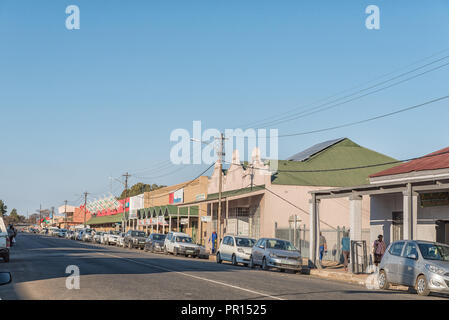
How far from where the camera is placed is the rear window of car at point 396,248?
19125mm

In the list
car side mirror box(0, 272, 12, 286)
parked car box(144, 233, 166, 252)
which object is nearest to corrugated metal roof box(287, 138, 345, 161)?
parked car box(144, 233, 166, 252)

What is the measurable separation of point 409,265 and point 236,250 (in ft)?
47.3

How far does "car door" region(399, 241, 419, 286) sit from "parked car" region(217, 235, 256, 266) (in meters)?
13.2

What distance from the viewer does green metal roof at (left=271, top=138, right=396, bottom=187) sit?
44.4 m

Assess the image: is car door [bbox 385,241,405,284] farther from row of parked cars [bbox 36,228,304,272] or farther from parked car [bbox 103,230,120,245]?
parked car [bbox 103,230,120,245]

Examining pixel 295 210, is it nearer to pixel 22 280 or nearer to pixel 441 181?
pixel 441 181

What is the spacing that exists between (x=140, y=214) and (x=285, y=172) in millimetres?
35397

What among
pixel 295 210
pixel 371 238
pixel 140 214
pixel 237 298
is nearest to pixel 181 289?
pixel 237 298

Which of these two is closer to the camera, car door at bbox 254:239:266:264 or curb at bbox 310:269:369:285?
curb at bbox 310:269:369:285

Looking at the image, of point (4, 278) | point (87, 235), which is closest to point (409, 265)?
point (4, 278)

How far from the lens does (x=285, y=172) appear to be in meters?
44.8

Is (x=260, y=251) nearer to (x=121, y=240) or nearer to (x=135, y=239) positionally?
(x=135, y=239)

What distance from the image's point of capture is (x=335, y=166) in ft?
156

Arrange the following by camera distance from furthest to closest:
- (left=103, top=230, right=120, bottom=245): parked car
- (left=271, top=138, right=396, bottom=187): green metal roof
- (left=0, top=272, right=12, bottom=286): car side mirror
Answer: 1. (left=103, top=230, right=120, bottom=245): parked car
2. (left=271, top=138, right=396, bottom=187): green metal roof
3. (left=0, top=272, right=12, bottom=286): car side mirror
